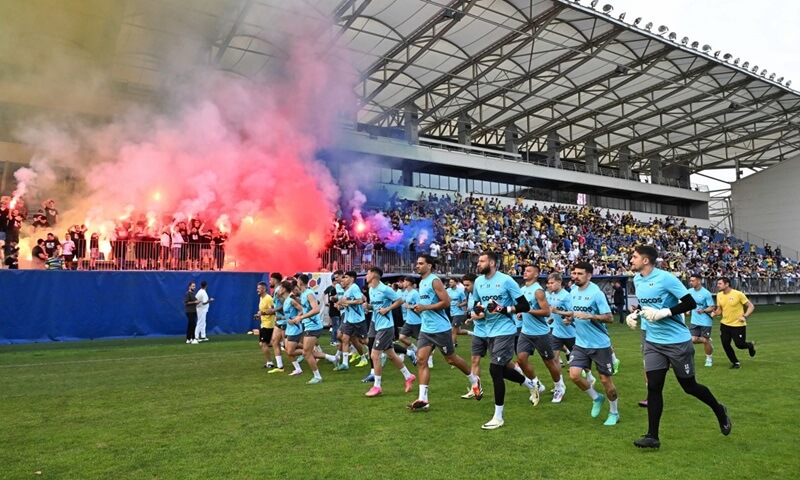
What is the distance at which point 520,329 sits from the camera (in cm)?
823

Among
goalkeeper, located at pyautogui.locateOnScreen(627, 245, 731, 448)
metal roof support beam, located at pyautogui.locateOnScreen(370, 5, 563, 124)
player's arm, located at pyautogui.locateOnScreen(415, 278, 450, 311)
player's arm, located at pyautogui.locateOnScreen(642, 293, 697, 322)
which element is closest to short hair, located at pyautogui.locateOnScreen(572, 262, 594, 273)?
goalkeeper, located at pyautogui.locateOnScreen(627, 245, 731, 448)

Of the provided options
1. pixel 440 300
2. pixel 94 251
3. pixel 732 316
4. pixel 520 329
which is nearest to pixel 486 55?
pixel 94 251

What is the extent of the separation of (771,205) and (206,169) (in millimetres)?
50715

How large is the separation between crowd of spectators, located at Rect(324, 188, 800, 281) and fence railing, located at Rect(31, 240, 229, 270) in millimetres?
5973

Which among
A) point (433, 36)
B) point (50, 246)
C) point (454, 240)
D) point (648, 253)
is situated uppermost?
point (433, 36)

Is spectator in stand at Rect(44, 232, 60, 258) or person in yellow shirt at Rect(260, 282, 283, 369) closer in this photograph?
person in yellow shirt at Rect(260, 282, 283, 369)

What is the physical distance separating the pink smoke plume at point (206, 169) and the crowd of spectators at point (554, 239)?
8.02ft

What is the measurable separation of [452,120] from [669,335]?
1468 inches

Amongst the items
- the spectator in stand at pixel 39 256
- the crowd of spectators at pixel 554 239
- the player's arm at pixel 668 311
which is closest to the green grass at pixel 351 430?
the player's arm at pixel 668 311

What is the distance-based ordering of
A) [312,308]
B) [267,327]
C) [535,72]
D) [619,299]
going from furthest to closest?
[535,72] → [619,299] → [267,327] → [312,308]

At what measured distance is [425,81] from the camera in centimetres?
3397

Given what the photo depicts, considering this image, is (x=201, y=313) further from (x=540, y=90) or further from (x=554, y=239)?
(x=540, y=90)

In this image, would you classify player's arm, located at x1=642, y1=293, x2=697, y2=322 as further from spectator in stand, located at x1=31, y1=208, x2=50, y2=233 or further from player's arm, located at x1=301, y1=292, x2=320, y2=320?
spectator in stand, located at x1=31, y1=208, x2=50, y2=233

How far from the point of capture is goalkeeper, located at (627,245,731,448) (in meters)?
5.40
